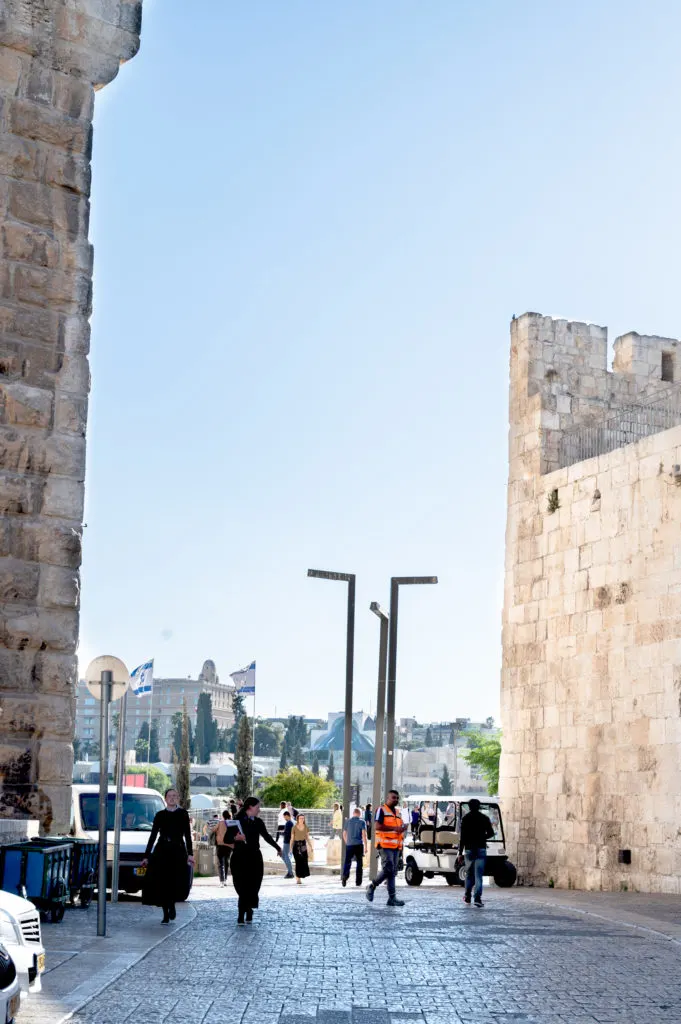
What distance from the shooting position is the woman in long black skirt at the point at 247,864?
14016 millimetres

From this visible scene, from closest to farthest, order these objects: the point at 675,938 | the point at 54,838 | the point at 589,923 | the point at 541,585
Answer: the point at 54,838 < the point at 675,938 < the point at 589,923 < the point at 541,585

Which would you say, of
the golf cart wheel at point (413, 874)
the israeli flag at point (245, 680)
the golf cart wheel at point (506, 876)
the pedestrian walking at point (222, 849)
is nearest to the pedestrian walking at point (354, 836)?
the golf cart wheel at point (413, 874)

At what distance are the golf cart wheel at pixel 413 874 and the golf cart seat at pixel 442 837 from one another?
606 millimetres

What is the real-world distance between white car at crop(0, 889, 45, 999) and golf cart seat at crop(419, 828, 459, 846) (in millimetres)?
16501

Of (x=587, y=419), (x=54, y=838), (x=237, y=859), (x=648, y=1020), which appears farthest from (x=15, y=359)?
(x=587, y=419)

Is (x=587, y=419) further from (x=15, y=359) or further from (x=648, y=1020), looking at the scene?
(x=648, y=1020)

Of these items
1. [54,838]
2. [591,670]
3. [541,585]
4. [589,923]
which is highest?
[541,585]

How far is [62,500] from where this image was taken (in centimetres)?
1112

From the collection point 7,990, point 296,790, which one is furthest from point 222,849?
point 296,790

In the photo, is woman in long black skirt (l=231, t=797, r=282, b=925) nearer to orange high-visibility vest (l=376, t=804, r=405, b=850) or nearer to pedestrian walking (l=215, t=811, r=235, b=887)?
orange high-visibility vest (l=376, t=804, r=405, b=850)

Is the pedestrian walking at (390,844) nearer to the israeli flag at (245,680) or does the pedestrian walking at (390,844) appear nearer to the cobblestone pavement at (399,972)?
the cobblestone pavement at (399,972)

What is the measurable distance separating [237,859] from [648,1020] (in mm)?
6660

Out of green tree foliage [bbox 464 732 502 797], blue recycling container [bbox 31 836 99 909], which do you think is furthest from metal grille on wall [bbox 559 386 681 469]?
green tree foliage [bbox 464 732 502 797]

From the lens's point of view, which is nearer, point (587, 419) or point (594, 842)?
point (594, 842)
